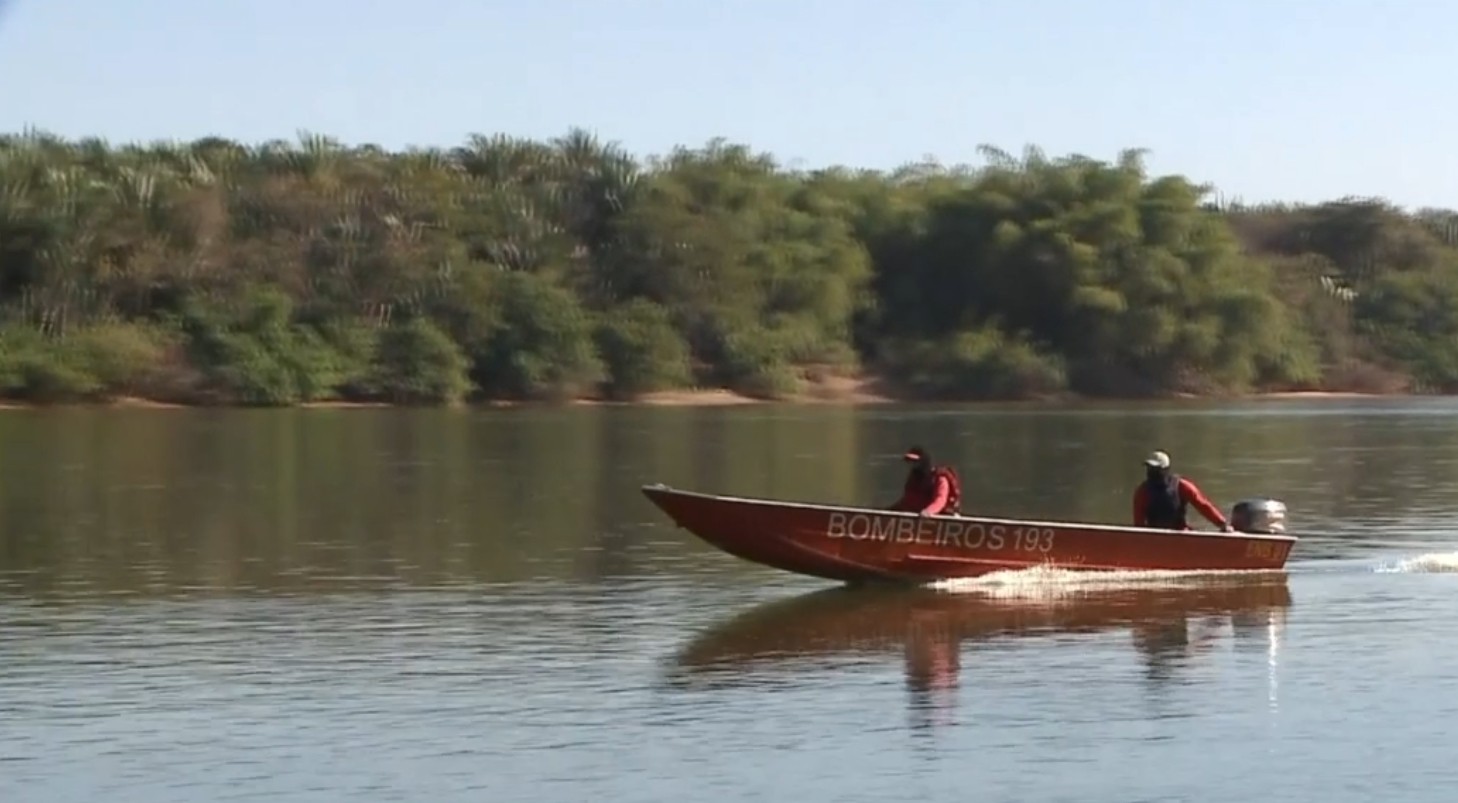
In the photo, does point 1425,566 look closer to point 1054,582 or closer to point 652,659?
point 1054,582

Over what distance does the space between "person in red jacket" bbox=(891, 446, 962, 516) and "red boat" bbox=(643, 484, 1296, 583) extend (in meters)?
0.24

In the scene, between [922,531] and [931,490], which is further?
[931,490]

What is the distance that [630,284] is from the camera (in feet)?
320

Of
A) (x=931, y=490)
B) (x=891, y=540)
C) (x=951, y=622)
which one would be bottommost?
(x=951, y=622)

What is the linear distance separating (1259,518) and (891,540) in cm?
406

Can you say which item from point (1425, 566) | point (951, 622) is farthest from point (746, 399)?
point (951, 622)

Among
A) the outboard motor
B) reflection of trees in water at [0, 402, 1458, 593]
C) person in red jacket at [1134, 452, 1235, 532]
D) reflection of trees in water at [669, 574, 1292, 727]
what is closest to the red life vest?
reflection of trees in water at [669, 574, 1292, 727]

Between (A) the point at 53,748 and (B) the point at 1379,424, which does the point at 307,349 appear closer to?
(B) the point at 1379,424

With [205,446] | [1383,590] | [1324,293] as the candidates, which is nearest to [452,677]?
[1383,590]

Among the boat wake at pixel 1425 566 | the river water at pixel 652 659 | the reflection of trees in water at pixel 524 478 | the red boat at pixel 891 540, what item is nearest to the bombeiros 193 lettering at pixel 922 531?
the red boat at pixel 891 540

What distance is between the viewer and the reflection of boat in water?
21453mm

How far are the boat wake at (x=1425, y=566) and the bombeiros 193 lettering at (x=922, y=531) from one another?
16.9ft

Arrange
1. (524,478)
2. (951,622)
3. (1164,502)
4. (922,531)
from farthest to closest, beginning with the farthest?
(524,478) < (1164,502) < (922,531) < (951,622)

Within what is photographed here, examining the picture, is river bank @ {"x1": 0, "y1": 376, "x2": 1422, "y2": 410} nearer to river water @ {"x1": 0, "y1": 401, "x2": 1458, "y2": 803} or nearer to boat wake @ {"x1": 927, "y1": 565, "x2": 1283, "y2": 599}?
river water @ {"x1": 0, "y1": 401, "x2": 1458, "y2": 803}
